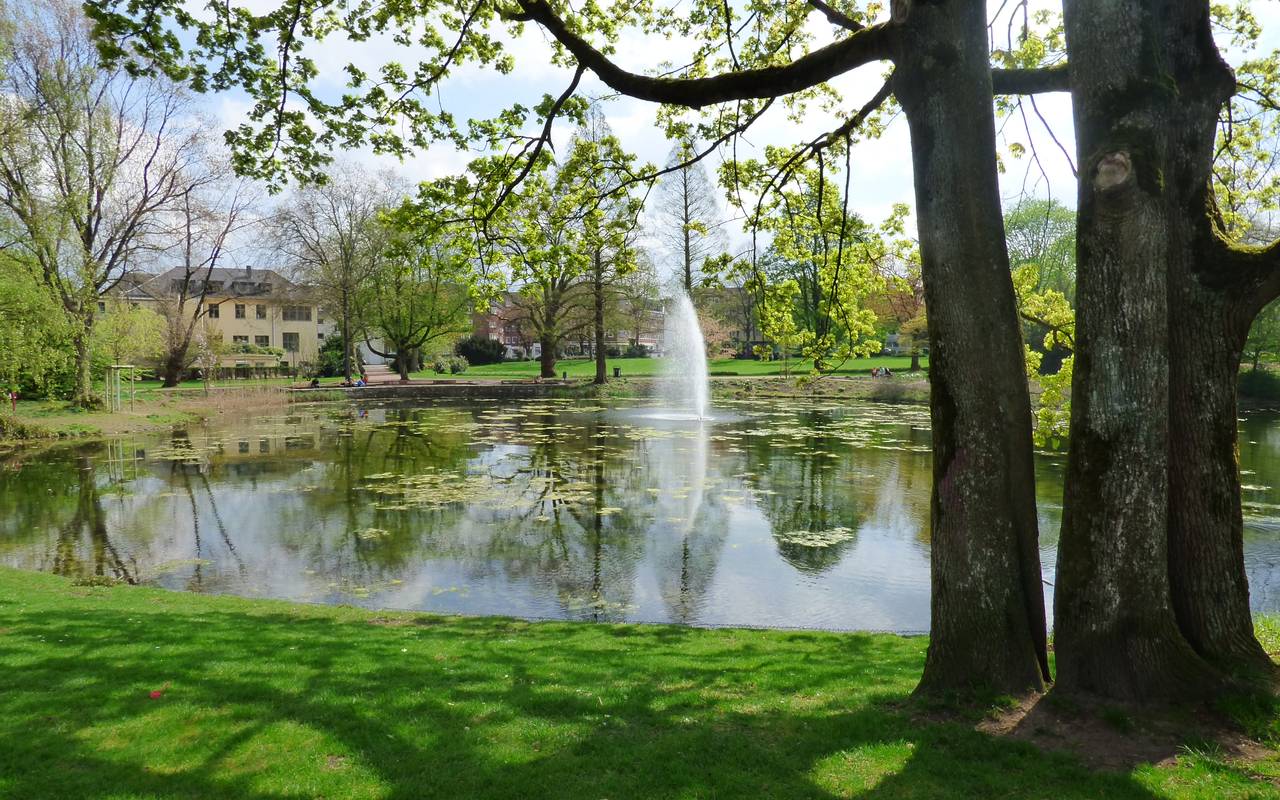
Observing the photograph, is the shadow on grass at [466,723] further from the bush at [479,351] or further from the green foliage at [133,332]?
the bush at [479,351]

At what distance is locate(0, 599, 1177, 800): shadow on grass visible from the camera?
4020mm

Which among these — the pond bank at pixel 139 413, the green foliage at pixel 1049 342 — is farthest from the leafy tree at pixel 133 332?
the green foliage at pixel 1049 342

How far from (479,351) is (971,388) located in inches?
2804

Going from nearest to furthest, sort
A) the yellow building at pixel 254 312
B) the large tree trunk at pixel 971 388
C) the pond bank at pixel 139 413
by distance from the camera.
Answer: the large tree trunk at pixel 971 388 → the pond bank at pixel 139 413 → the yellow building at pixel 254 312

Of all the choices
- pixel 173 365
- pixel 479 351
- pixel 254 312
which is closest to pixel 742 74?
pixel 173 365

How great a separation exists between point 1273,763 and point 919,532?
33.9ft

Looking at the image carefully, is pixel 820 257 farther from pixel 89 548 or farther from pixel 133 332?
pixel 133 332

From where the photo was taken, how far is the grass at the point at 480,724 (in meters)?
3.98

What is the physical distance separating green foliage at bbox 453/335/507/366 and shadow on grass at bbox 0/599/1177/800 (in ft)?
220

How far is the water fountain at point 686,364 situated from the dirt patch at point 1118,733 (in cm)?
3018

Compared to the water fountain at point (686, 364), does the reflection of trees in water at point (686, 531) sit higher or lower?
lower

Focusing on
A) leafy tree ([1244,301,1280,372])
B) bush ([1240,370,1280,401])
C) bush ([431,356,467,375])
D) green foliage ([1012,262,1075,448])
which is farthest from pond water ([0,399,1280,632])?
bush ([431,356,467,375])

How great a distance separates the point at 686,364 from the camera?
4903 cm

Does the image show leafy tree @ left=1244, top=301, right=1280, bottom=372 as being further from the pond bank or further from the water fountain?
the pond bank
